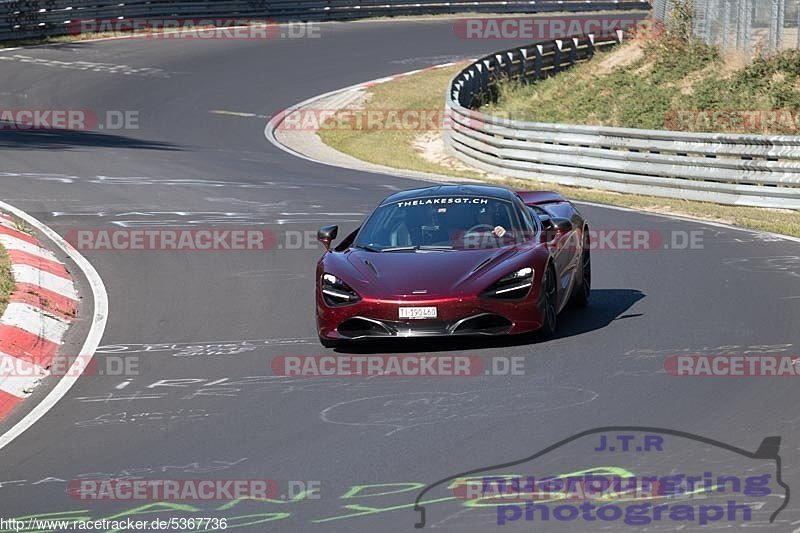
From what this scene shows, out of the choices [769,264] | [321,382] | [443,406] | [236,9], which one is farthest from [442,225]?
[236,9]

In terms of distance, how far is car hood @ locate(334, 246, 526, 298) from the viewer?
10.9 m

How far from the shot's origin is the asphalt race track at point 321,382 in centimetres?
770

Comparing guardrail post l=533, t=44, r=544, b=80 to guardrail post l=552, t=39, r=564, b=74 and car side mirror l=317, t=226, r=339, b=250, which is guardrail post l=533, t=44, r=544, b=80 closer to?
guardrail post l=552, t=39, r=564, b=74

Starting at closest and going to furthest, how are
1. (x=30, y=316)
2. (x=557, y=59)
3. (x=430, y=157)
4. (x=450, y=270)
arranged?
(x=450, y=270) < (x=30, y=316) < (x=430, y=157) < (x=557, y=59)

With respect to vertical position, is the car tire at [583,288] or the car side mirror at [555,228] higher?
the car side mirror at [555,228]

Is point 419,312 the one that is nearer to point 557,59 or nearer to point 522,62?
point 522,62

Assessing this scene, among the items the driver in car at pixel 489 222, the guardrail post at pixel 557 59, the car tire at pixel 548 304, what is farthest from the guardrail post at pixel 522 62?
the car tire at pixel 548 304

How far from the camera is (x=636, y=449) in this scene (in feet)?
25.7

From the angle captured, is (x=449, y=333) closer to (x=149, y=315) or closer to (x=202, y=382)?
(x=202, y=382)

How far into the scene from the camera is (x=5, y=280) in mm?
13383

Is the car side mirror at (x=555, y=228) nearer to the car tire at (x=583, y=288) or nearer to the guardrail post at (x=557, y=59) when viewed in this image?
the car tire at (x=583, y=288)

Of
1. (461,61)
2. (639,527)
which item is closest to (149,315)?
(639,527)

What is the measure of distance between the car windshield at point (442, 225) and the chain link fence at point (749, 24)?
18.5m

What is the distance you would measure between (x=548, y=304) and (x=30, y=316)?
4822 mm
